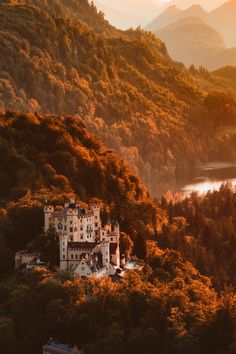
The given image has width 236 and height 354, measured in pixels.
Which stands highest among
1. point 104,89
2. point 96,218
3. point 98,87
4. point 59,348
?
point 98,87

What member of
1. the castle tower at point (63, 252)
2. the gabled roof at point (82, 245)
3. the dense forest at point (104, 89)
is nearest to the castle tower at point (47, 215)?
the castle tower at point (63, 252)

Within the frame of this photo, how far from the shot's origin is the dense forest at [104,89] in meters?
147

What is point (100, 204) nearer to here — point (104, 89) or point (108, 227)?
point (108, 227)

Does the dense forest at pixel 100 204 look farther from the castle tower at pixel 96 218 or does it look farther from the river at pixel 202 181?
the river at pixel 202 181

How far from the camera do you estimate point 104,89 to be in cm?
17088

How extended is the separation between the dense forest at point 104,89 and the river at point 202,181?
339 centimetres

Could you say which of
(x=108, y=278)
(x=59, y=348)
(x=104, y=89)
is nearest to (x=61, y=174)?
(x=108, y=278)

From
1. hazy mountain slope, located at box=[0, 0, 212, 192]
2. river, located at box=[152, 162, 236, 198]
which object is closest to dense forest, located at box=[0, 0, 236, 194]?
hazy mountain slope, located at box=[0, 0, 212, 192]

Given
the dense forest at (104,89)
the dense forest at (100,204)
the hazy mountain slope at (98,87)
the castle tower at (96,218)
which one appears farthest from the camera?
the dense forest at (104,89)

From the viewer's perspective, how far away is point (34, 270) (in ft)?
174

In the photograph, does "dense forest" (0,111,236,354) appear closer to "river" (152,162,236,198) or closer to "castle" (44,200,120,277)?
"castle" (44,200,120,277)

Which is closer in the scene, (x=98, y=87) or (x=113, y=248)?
(x=113, y=248)

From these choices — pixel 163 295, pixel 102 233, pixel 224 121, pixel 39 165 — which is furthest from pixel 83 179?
pixel 224 121

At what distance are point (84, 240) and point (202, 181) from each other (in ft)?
276
